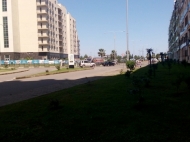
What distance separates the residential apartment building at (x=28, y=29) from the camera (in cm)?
6781

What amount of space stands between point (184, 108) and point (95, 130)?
289 cm

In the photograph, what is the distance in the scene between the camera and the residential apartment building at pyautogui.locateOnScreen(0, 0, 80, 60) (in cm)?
6781

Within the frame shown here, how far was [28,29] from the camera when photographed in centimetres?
7262

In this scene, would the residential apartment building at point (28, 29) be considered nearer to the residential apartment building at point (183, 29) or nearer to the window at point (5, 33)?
the window at point (5, 33)

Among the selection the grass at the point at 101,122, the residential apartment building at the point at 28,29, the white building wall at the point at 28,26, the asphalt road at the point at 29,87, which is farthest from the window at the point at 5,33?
the grass at the point at 101,122

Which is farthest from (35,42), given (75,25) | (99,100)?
(99,100)

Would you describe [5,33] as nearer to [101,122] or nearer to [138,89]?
[138,89]

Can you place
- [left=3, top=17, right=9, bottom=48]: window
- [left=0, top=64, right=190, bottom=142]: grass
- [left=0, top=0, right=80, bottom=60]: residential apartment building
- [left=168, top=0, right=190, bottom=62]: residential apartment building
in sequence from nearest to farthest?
[left=0, top=64, right=190, bottom=142]: grass < [left=168, top=0, right=190, bottom=62]: residential apartment building < [left=0, top=0, right=80, bottom=60]: residential apartment building < [left=3, top=17, right=9, bottom=48]: window

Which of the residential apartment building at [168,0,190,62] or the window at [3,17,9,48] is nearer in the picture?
the residential apartment building at [168,0,190,62]

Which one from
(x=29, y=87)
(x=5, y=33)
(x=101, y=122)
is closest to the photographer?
(x=101, y=122)

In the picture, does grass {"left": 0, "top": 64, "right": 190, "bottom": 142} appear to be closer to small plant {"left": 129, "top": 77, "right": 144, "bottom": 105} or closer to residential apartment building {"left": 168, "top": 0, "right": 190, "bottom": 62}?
small plant {"left": 129, "top": 77, "right": 144, "bottom": 105}


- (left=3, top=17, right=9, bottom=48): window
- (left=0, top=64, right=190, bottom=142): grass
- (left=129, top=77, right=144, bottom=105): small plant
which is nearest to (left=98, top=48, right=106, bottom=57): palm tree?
(left=3, top=17, right=9, bottom=48): window

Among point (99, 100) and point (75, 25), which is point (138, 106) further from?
point (75, 25)

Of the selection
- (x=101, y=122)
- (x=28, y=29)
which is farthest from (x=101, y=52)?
(x=101, y=122)
